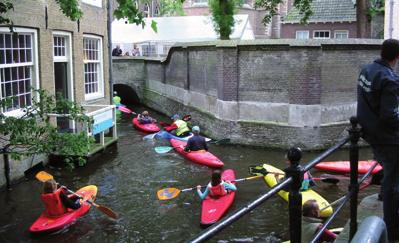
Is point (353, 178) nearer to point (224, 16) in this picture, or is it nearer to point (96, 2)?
point (96, 2)

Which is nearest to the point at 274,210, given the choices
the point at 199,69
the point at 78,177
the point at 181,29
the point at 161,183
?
the point at 161,183

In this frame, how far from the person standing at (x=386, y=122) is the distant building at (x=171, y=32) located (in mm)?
28109

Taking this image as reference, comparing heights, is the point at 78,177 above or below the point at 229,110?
below

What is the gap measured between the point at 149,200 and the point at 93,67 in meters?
7.88

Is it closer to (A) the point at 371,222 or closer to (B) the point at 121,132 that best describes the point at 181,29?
(B) the point at 121,132

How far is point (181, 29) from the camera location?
110 ft

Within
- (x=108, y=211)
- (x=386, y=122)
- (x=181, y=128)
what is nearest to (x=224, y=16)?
(x=181, y=128)

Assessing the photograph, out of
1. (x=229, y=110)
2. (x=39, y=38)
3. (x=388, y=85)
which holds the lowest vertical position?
(x=229, y=110)

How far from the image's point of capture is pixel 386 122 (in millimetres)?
3955

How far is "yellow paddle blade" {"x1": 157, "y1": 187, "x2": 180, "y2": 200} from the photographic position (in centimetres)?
1043

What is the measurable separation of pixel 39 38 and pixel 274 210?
25.7 ft

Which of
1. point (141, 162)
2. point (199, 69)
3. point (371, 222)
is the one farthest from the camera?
point (199, 69)

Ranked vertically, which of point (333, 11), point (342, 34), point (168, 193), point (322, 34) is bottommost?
point (168, 193)

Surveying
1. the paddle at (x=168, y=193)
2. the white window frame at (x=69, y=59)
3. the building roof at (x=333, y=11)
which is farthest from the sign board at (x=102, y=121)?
the building roof at (x=333, y=11)
